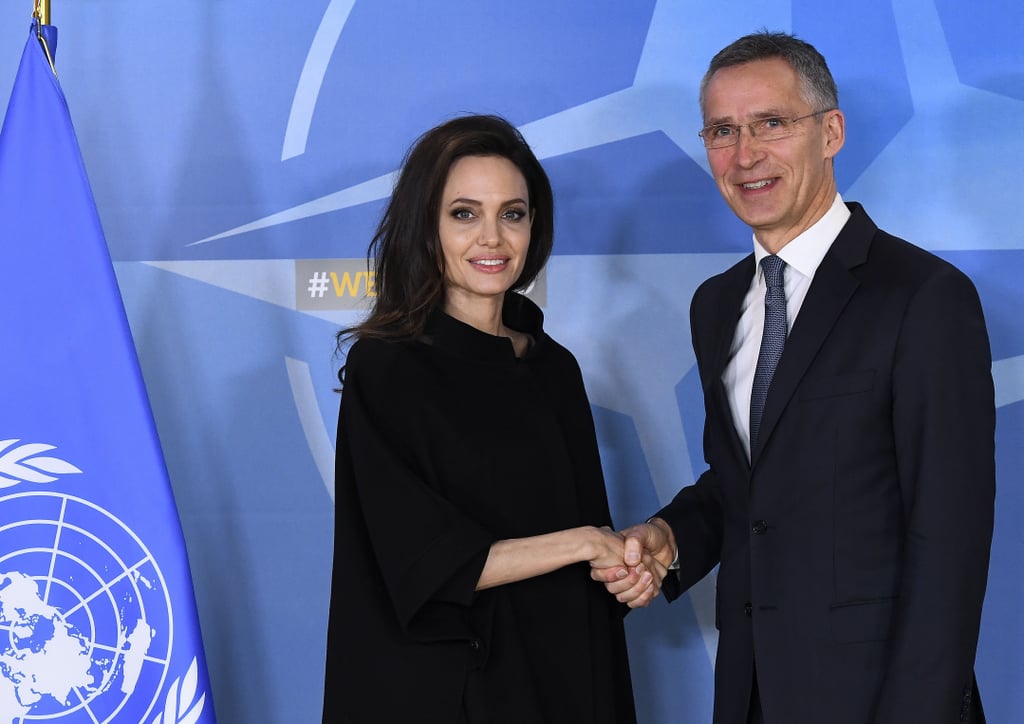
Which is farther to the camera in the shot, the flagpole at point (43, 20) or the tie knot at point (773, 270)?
the flagpole at point (43, 20)

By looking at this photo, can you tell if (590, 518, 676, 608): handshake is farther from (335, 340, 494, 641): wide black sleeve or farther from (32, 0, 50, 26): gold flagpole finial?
(32, 0, 50, 26): gold flagpole finial

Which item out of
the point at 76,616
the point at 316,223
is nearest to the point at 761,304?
the point at 316,223

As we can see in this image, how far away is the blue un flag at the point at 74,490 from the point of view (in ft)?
7.27

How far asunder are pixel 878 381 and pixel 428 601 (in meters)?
0.83

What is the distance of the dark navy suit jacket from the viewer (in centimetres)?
156

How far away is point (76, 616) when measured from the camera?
226 centimetres

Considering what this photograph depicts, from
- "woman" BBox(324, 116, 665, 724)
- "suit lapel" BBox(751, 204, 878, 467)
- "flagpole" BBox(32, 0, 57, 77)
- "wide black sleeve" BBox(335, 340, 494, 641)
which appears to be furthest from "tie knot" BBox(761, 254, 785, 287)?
"flagpole" BBox(32, 0, 57, 77)

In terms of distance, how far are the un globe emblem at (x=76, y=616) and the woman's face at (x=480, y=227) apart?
920 millimetres

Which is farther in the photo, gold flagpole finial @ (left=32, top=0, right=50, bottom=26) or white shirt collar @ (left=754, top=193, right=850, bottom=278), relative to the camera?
gold flagpole finial @ (left=32, top=0, right=50, bottom=26)

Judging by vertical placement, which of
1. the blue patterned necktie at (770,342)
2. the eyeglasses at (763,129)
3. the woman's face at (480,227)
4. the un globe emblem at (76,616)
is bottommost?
the un globe emblem at (76,616)

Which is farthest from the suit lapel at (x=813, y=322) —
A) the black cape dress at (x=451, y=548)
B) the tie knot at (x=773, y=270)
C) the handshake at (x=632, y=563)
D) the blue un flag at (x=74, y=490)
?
the blue un flag at (x=74, y=490)

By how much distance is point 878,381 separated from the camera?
1646 millimetres

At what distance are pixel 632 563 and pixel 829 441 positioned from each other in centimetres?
48

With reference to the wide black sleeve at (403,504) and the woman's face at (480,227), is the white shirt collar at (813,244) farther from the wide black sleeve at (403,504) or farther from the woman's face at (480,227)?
the wide black sleeve at (403,504)
